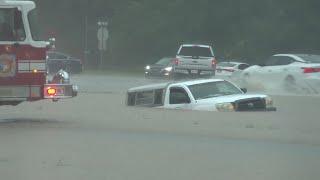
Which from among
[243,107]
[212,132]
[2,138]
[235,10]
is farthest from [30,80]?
[235,10]

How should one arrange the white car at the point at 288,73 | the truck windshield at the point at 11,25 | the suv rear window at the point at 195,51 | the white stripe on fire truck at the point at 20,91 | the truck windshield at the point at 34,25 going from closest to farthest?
the truck windshield at the point at 11,25
the white stripe on fire truck at the point at 20,91
the truck windshield at the point at 34,25
the white car at the point at 288,73
the suv rear window at the point at 195,51

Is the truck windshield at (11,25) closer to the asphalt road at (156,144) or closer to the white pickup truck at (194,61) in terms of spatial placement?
the asphalt road at (156,144)

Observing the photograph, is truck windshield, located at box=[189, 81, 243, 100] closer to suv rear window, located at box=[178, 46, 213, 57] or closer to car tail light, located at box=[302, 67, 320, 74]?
car tail light, located at box=[302, 67, 320, 74]

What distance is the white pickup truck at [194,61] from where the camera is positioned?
36.5 meters

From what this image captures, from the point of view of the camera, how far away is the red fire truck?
49.4 feet

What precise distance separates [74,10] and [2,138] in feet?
186

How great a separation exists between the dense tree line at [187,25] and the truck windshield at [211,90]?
3784 cm

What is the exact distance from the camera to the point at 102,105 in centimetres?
2017

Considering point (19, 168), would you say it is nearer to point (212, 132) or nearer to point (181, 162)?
point (181, 162)

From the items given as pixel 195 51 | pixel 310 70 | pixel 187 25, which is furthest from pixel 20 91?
pixel 187 25

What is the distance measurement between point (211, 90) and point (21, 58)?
17.9 feet

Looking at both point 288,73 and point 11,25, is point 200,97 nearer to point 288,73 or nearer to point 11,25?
point 11,25

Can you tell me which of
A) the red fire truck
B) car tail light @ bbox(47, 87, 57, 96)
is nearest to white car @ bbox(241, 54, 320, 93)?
the red fire truck

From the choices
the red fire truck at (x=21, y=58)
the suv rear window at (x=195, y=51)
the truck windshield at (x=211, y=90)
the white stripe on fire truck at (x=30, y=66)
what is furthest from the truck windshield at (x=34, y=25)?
the suv rear window at (x=195, y=51)
